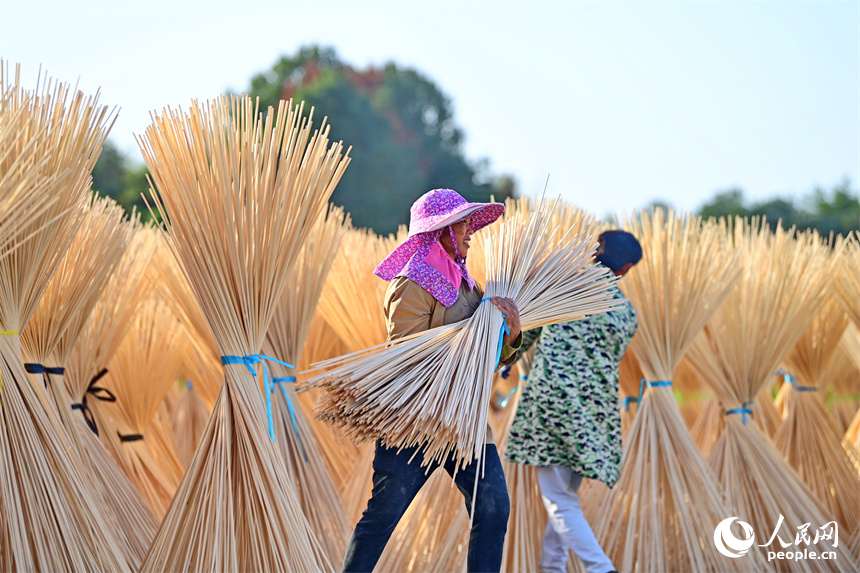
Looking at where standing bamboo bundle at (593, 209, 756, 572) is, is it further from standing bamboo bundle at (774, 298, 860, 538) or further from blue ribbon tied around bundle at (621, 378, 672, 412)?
standing bamboo bundle at (774, 298, 860, 538)

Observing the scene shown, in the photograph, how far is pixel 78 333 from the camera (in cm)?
319

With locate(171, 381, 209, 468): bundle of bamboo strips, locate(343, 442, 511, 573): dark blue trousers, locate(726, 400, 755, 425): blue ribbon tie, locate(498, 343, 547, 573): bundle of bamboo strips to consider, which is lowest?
locate(171, 381, 209, 468): bundle of bamboo strips

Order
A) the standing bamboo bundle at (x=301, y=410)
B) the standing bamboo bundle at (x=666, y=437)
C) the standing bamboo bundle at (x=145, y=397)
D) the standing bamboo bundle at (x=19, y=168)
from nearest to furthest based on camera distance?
1. the standing bamboo bundle at (x=19, y=168)
2. the standing bamboo bundle at (x=301, y=410)
3. the standing bamboo bundle at (x=666, y=437)
4. the standing bamboo bundle at (x=145, y=397)

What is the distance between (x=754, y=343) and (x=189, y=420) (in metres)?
3.31

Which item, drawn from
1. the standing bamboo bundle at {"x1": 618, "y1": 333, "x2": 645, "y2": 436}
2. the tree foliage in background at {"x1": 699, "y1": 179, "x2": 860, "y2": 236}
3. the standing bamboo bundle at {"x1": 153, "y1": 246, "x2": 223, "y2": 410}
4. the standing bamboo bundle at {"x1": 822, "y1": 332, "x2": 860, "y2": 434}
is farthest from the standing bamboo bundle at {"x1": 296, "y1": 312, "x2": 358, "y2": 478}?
the tree foliage in background at {"x1": 699, "y1": 179, "x2": 860, "y2": 236}

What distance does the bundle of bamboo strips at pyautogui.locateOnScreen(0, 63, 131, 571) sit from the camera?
227 cm

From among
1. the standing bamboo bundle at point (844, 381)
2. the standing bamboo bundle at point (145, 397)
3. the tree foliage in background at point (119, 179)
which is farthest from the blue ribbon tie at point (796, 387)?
the tree foliage in background at point (119, 179)

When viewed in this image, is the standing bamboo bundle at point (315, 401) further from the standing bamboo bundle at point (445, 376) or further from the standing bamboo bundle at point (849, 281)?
the standing bamboo bundle at point (849, 281)

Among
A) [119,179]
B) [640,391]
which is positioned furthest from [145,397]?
[119,179]

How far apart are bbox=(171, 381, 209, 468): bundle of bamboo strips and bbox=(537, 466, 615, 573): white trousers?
2432 mm

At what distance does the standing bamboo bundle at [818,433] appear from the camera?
4121 mm

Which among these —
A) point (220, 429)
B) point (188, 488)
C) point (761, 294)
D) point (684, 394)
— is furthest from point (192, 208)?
point (684, 394)

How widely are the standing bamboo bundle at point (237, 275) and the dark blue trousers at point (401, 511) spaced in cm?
29

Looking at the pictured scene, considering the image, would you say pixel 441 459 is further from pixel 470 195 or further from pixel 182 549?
pixel 470 195
